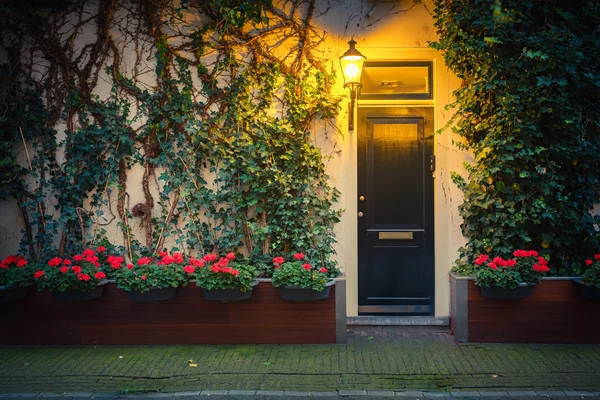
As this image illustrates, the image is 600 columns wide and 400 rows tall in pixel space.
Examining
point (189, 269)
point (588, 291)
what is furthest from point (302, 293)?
point (588, 291)

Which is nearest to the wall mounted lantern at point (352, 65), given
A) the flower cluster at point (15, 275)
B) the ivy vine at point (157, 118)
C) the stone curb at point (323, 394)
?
the ivy vine at point (157, 118)

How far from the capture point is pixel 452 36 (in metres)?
5.30

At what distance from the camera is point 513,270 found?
4938mm

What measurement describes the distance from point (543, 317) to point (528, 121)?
1956 millimetres

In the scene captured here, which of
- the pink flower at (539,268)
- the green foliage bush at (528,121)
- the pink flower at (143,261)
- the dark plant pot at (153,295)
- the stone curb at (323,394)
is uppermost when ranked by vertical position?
the green foliage bush at (528,121)

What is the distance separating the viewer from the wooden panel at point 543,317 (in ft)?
16.3

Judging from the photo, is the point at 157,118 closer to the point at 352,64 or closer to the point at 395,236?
the point at 352,64

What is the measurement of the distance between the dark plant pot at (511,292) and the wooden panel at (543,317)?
0.10 m

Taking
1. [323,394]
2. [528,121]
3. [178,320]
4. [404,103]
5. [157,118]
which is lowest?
[323,394]

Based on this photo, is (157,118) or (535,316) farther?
(157,118)

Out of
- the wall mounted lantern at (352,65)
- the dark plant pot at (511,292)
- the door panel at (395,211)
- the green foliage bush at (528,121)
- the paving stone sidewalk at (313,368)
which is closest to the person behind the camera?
the paving stone sidewalk at (313,368)

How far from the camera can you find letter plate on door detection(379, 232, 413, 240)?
5.78 metres

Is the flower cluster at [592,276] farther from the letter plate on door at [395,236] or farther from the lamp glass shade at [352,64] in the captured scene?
the lamp glass shade at [352,64]

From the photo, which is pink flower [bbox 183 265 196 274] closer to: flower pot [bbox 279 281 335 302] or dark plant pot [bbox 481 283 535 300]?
flower pot [bbox 279 281 335 302]
